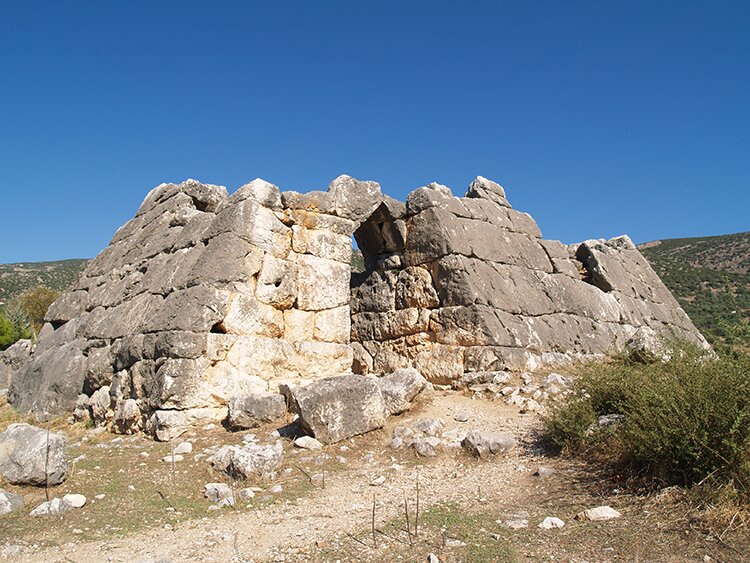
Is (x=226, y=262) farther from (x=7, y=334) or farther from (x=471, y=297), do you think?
(x=7, y=334)

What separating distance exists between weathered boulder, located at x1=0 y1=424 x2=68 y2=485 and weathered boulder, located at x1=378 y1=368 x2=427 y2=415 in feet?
10.2

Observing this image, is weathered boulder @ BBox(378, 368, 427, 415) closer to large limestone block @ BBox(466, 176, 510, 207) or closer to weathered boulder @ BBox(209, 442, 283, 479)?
weathered boulder @ BBox(209, 442, 283, 479)

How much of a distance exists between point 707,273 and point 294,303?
2995cm

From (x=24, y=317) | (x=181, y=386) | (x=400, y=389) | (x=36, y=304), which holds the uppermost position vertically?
(x=36, y=304)

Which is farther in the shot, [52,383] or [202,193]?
[202,193]

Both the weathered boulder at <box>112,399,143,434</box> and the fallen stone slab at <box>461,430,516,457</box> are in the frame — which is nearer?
the fallen stone slab at <box>461,430,516,457</box>

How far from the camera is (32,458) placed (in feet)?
14.6

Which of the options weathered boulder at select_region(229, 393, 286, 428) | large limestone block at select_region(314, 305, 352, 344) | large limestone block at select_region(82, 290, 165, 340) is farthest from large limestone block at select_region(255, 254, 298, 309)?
weathered boulder at select_region(229, 393, 286, 428)

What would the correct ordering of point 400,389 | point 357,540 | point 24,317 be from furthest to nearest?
1. point 24,317
2. point 400,389
3. point 357,540

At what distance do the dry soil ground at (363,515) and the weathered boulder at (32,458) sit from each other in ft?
0.34

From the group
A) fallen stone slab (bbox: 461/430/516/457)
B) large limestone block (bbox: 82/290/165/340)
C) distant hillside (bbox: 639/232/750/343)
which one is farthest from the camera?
distant hillside (bbox: 639/232/750/343)

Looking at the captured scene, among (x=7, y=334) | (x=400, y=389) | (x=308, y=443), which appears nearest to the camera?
(x=308, y=443)

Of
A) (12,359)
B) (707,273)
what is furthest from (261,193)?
(707,273)

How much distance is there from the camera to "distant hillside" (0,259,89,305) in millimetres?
40969
